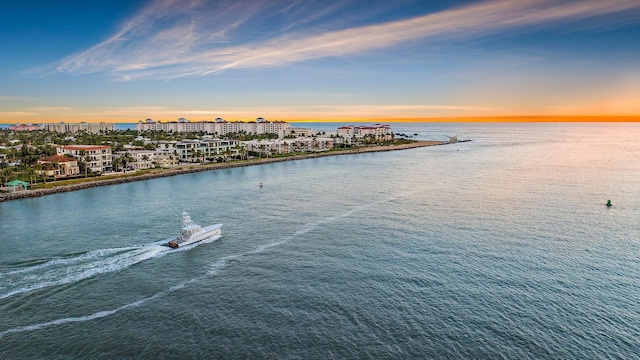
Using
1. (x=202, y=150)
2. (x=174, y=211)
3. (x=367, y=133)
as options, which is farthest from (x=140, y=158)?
(x=367, y=133)

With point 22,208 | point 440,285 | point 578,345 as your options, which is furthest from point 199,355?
point 22,208

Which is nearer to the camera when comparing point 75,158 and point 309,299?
point 309,299

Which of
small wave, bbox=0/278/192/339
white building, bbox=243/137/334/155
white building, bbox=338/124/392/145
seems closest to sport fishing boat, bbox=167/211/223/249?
small wave, bbox=0/278/192/339

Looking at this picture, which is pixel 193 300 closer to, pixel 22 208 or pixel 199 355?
pixel 199 355

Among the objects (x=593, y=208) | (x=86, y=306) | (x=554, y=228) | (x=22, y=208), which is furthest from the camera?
(x=22, y=208)

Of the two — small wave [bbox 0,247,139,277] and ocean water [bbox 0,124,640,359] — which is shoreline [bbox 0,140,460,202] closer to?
ocean water [bbox 0,124,640,359]
